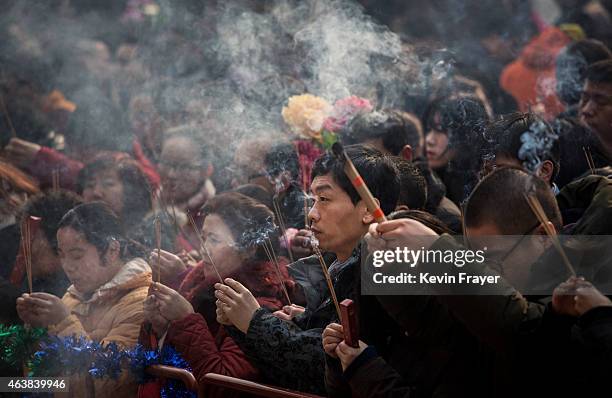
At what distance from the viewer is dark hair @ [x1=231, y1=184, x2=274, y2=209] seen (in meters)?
3.88

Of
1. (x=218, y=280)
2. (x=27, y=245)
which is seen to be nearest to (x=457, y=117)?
(x=218, y=280)

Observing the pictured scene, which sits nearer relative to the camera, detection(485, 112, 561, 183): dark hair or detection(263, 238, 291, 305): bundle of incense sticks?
detection(485, 112, 561, 183): dark hair

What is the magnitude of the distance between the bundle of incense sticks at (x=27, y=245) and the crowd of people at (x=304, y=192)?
0.07 ft

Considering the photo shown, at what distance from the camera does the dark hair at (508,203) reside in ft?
7.94

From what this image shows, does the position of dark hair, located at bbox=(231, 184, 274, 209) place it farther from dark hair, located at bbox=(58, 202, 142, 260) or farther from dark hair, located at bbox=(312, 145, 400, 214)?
dark hair, located at bbox=(312, 145, 400, 214)

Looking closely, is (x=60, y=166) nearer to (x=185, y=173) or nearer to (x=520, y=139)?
(x=185, y=173)

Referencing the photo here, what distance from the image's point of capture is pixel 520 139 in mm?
2977

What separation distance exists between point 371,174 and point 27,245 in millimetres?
1886

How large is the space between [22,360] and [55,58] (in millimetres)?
3528

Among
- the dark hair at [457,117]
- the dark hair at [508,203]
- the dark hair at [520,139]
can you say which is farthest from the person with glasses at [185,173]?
the dark hair at [508,203]

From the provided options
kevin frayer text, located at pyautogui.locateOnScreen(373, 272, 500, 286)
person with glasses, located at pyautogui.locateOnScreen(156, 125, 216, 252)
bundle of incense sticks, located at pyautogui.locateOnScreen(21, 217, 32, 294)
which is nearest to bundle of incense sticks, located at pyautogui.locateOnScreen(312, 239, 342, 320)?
kevin frayer text, located at pyautogui.locateOnScreen(373, 272, 500, 286)

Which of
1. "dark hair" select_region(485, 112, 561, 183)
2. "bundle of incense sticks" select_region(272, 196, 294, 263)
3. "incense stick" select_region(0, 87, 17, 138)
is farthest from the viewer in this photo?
"incense stick" select_region(0, 87, 17, 138)

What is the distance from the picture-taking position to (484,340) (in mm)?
2311

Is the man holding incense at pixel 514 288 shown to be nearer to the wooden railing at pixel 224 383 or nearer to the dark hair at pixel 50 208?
the wooden railing at pixel 224 383
